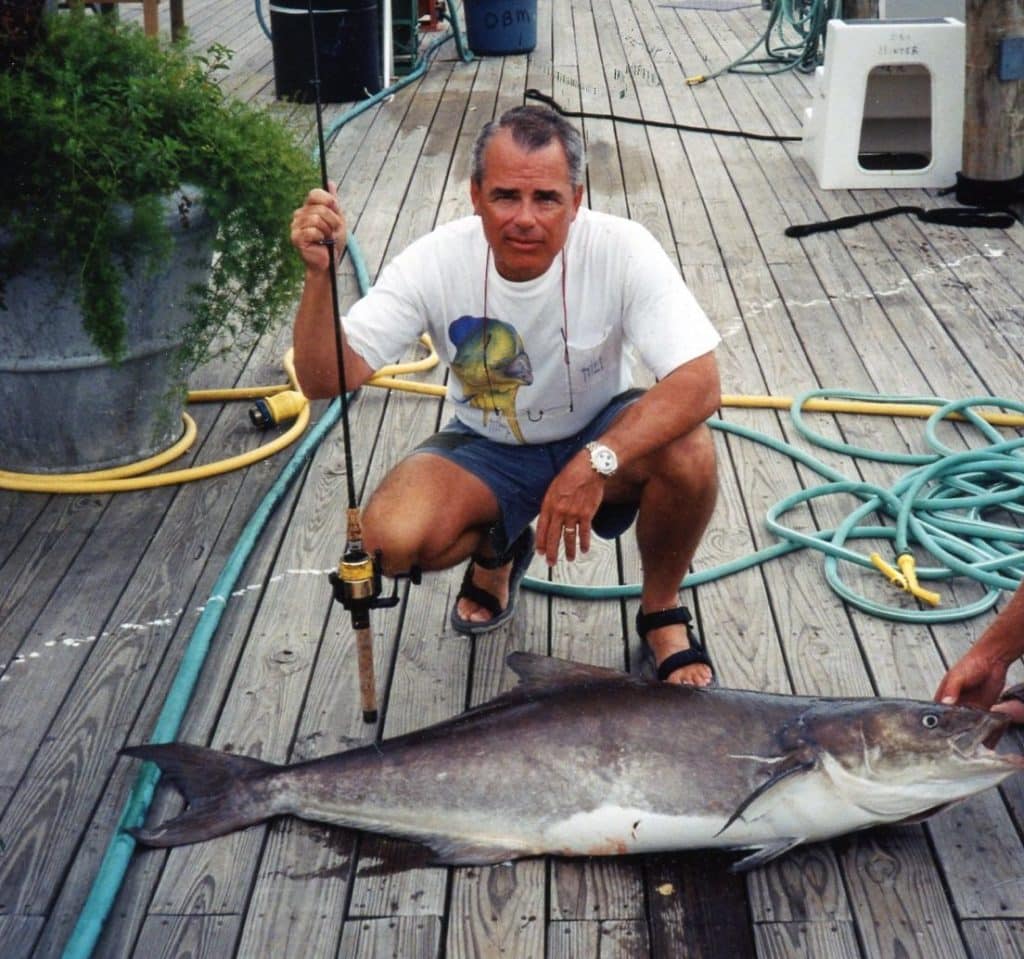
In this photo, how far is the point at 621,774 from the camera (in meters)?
2.51

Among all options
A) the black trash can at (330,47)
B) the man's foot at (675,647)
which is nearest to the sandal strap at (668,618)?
the man's foot at (675,647)

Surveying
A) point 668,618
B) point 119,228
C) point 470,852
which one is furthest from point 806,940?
point 119,228

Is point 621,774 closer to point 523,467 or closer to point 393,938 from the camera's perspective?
point 393,938

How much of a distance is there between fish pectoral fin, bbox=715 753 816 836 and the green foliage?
2164 millimetres

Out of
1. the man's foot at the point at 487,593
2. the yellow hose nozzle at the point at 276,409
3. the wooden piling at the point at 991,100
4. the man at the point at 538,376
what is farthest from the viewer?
the wooden piling at the point at 991,100

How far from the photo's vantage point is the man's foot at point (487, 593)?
3.32 metres

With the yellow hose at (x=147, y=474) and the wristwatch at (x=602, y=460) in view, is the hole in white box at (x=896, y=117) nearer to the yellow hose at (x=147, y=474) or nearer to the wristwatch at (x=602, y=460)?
the yellow hose at (x=147, y=474)

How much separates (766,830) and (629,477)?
89cm

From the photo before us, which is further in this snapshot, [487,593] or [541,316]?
[487,593]

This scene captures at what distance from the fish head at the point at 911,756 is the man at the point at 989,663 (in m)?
0.20

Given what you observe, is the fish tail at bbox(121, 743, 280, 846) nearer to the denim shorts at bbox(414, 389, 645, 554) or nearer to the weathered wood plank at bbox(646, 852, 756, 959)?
the weathered wood plank at bbox(646, 852, 756, 959)

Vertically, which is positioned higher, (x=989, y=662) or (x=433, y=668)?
(x=989, y=662)

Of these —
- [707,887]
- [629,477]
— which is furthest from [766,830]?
[629,477]

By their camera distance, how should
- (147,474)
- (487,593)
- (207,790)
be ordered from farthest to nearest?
(147,474), (487,593), (207,790)
